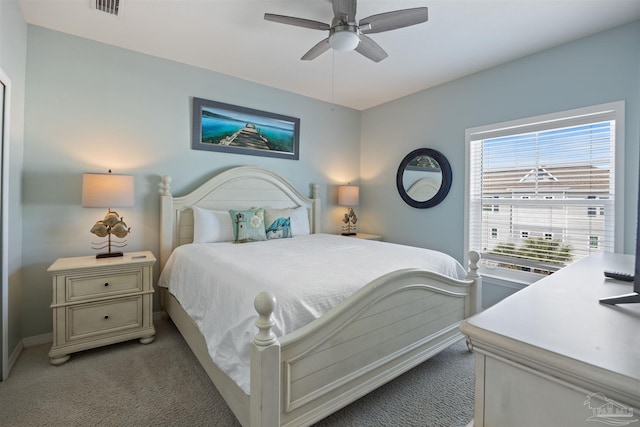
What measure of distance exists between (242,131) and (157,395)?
2.67 metres

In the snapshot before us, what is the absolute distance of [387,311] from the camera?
1669 millimetres

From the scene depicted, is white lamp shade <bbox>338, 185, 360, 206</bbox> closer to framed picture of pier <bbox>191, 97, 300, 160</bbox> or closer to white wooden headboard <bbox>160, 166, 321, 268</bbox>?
white wooden headboard <bbox>160, 166, 321, 268</bbox>

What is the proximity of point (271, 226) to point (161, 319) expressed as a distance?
1.42 m

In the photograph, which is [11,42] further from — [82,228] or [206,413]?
[206,413]

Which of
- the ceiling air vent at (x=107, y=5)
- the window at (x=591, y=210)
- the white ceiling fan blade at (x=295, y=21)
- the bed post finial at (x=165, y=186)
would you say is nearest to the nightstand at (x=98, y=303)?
the bed post finial at (x=165, y=186)

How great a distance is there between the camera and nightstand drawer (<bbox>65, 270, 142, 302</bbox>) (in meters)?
2.11

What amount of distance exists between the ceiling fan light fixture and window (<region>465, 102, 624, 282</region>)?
76.7 inches

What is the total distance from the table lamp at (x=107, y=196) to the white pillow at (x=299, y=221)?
1619 millimetres

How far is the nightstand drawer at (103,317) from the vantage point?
2119 millimetres

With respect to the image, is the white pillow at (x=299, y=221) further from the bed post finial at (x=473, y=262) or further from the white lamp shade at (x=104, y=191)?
the bed post finial at (x=473, y=262)

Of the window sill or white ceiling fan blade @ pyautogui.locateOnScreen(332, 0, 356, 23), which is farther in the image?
the window sill

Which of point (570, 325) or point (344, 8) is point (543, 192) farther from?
point (570, 325)

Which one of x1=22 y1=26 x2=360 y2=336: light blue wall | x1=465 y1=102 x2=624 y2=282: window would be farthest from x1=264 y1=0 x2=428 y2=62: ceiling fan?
x1=465 y1=102 x2=624 y2=282: window

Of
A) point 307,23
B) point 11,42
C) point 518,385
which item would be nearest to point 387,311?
point 518,385
